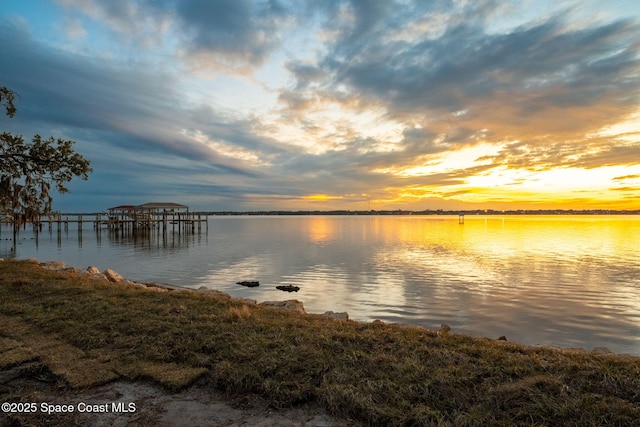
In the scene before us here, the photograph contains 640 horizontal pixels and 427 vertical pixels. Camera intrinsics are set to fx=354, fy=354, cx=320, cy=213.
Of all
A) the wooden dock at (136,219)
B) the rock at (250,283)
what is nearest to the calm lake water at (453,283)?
the rock at (250,283)

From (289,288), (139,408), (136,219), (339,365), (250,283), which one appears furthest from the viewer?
(136,219)

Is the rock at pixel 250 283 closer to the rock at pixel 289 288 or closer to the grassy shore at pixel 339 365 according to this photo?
the rock at pixel 289 288

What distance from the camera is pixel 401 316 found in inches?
590

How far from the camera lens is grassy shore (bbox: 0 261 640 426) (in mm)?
4043

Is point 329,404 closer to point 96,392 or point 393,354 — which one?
point 393,354

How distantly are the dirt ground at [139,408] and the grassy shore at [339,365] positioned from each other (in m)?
→ 0.17

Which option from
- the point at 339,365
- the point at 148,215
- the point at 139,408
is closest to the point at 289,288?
→ the point at 339,365

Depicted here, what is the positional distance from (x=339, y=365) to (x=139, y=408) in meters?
2.65

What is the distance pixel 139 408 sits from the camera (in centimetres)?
428

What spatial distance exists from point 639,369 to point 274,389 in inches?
196

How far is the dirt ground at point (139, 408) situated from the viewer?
3.96 metres

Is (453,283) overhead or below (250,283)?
below

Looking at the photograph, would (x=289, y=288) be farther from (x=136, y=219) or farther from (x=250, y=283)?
(x=136, y=219)

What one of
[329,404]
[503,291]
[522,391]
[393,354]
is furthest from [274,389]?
[503,291]
